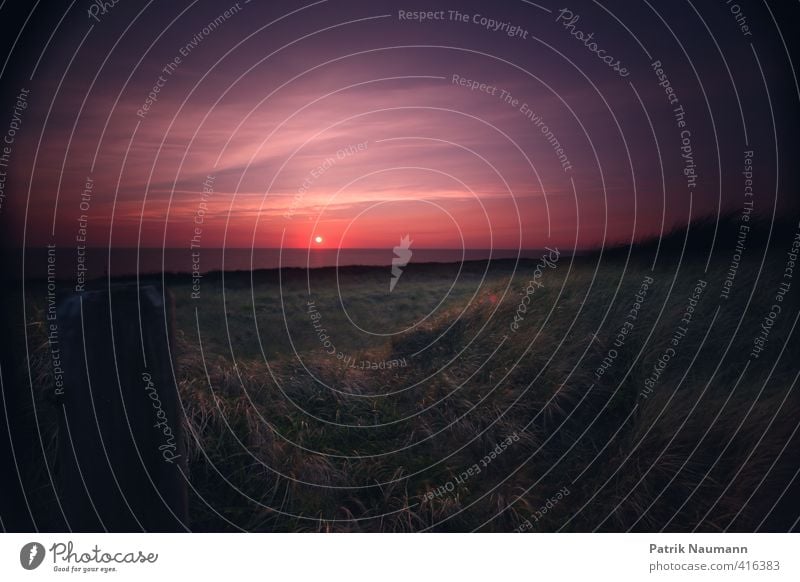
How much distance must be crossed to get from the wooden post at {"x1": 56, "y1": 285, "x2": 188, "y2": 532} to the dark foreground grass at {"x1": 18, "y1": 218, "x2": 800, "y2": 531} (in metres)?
0.56

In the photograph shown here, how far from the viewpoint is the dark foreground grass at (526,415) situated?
15.7 feet

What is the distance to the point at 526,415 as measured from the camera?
6.00 meters

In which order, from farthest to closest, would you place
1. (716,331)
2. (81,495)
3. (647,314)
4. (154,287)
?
(647,314) < (716,331) < (81,495) < (154,287)

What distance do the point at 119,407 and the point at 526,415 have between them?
3.73 metres

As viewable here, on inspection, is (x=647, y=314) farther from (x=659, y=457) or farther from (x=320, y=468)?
(x=320, y=468)

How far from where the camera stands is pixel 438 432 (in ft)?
19.2

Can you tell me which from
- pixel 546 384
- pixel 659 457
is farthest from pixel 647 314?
pixel 659 457

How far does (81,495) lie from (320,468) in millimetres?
1868

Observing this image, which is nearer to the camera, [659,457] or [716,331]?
[659,457]
